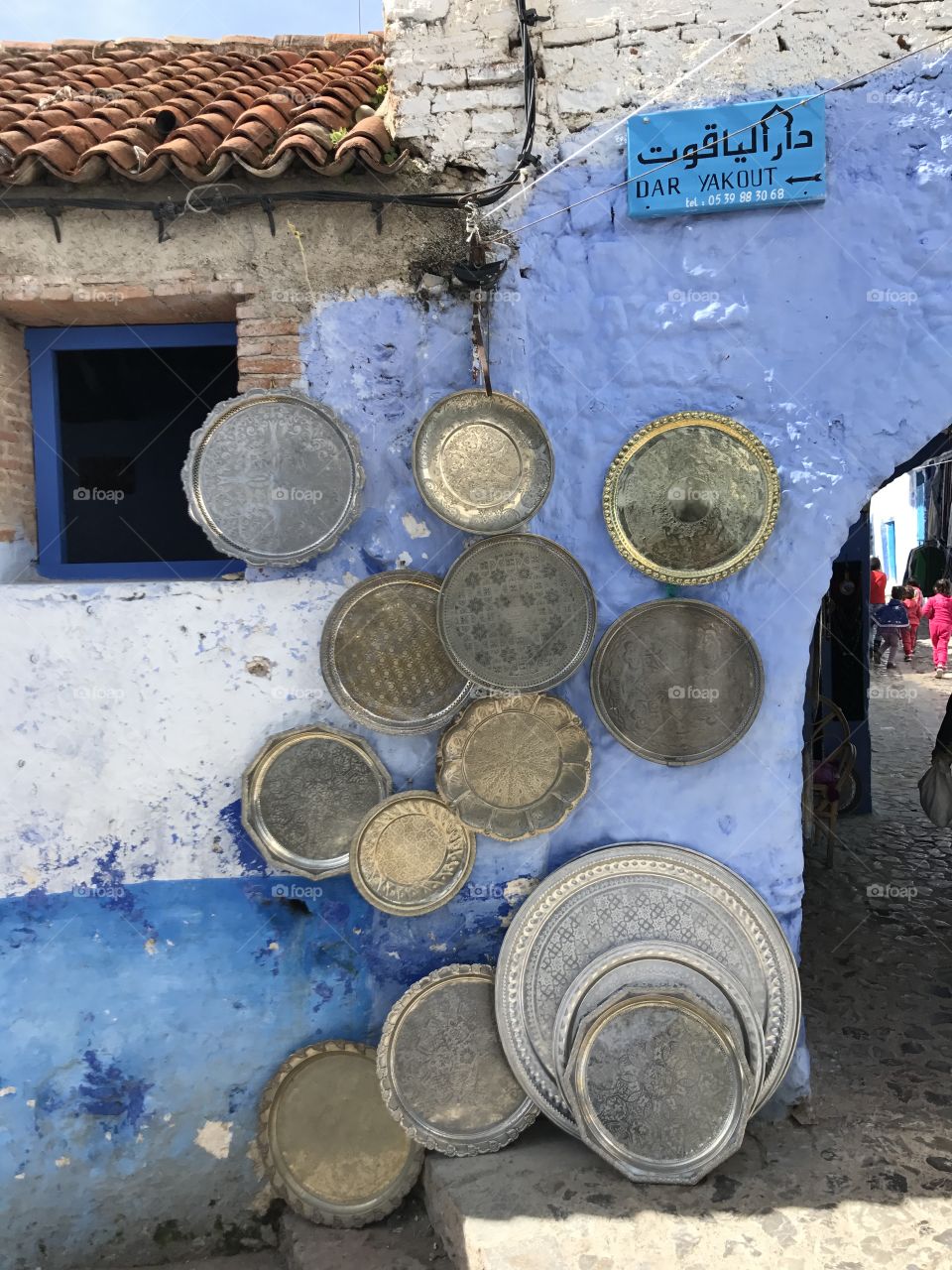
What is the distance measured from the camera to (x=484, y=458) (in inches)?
135

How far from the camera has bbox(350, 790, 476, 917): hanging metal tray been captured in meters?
3.47

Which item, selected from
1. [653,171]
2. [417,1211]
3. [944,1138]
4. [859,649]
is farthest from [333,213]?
[859,649]

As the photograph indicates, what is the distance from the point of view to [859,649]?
7.48 m

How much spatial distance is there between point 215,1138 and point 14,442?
3.17 metres

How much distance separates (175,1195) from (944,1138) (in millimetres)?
3150

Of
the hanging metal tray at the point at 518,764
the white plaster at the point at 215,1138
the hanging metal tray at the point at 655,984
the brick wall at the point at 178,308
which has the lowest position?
the white plaster at the point at 215,1138

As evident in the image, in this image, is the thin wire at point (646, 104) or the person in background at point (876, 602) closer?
the thin wire at point (646, 104)

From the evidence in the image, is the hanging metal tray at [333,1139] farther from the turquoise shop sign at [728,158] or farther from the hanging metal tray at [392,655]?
the turquoise shop sign at [728,158]

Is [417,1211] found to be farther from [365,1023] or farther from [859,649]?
[859,649]

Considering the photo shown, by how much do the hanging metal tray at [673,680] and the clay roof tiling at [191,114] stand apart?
210 cm

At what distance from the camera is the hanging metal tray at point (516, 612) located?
3.39 m

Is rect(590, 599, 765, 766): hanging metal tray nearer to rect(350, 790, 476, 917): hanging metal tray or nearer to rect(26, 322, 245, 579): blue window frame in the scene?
rect(350, 790, 476, 917): hanging metal tray

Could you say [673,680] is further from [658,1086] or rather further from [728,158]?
[728,158]

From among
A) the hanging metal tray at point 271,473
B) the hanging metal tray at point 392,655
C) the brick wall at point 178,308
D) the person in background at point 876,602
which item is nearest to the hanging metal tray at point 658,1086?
the hanging metal tray at point 392,655
